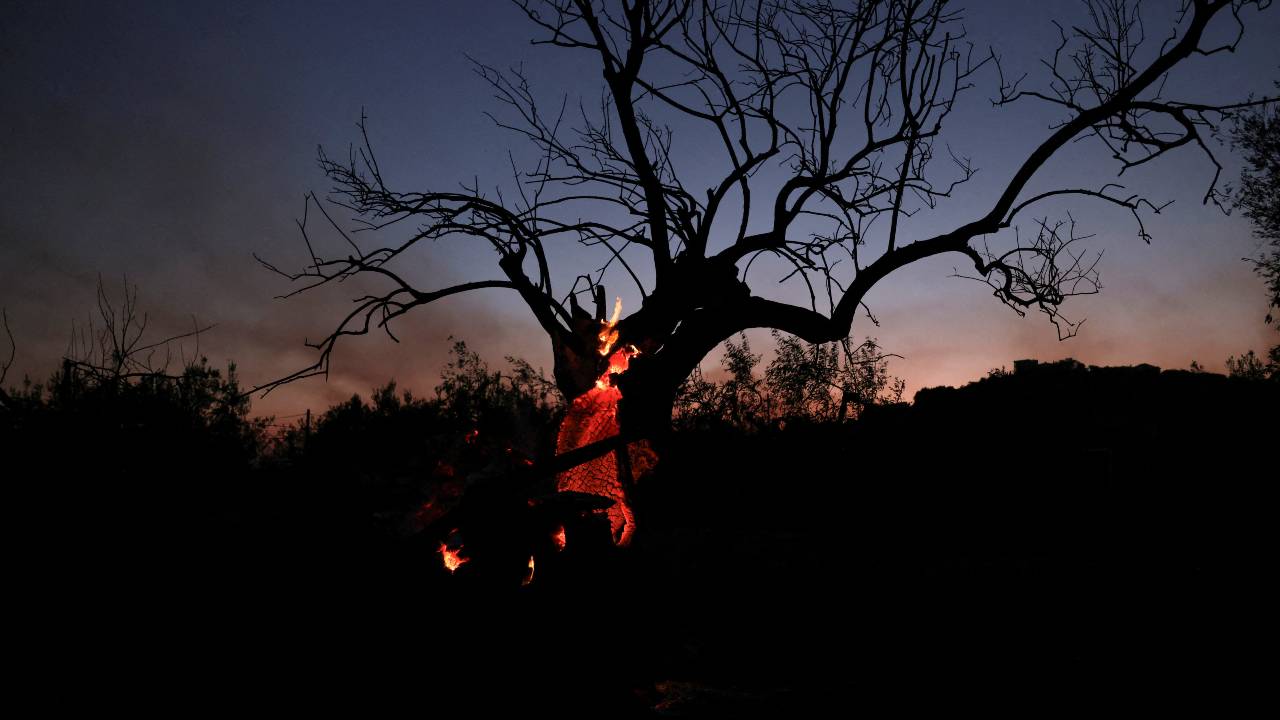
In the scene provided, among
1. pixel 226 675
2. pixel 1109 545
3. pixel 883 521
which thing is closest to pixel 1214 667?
pixel 226 675

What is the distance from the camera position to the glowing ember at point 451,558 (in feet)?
12.1

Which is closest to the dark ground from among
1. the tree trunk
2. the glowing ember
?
the glowing ember

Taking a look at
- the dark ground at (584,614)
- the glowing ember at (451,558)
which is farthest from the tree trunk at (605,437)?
the glowing ember at (451,558)

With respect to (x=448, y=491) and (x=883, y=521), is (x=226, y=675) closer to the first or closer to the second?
(x=448, y=491)

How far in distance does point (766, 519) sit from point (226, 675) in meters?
12.6

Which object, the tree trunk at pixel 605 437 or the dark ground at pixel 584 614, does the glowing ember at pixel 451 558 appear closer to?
the dark ground at pixel 584 614

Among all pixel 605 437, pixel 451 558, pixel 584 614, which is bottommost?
pixel 584 614

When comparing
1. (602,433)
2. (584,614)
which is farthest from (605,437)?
(584,614)

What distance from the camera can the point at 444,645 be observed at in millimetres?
3764

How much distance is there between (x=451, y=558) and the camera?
3.70 m

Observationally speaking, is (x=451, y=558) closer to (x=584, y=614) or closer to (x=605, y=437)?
(x=584, y=614)

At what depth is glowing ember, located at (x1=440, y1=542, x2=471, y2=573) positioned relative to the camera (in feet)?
12.1

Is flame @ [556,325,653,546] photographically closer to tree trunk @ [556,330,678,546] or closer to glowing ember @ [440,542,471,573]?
tree trunk @ [556,330,678,546]

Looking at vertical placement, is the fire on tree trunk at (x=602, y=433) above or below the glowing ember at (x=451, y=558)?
above
